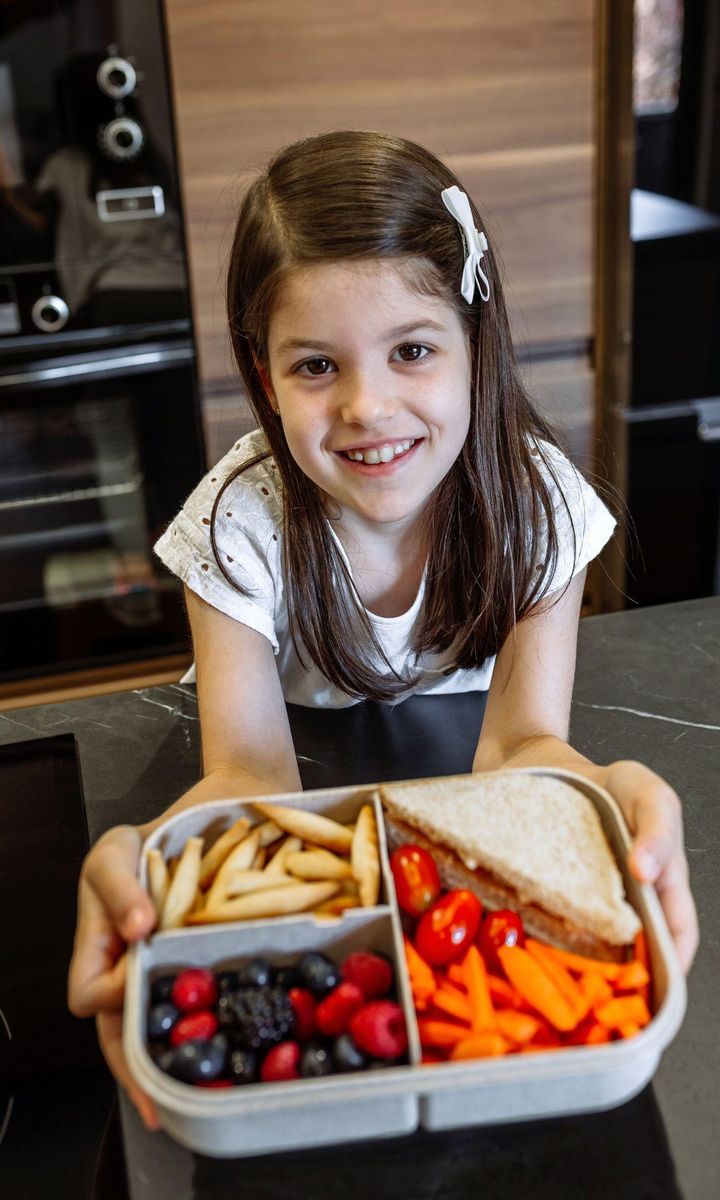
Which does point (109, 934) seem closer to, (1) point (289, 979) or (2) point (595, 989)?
(1) point (289, 979)

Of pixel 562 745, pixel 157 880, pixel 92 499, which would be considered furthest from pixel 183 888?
pixel 92 499

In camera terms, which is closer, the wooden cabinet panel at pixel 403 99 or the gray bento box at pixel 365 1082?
the gray bento box at pixel 365 1082

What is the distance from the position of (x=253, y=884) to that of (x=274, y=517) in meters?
0.58

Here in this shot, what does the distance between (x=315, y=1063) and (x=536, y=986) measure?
5.4 inches

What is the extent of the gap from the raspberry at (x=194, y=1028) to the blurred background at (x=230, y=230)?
1583mm

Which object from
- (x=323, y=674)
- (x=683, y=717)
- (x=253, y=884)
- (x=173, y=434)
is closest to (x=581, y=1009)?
(x=253, y=884)

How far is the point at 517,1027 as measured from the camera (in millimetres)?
670

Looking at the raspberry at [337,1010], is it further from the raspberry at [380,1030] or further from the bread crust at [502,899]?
the bread crust at [502,899]

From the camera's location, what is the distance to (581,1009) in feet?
2.22

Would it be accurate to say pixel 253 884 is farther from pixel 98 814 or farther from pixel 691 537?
pixel 691 537

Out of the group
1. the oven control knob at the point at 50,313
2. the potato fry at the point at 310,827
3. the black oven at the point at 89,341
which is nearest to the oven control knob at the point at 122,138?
the black oven at the point at 89,341

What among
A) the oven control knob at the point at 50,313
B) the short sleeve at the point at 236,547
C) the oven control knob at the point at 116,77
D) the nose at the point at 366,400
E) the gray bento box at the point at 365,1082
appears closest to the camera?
the gray bento box at the point at 365,1082

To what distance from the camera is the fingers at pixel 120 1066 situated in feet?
2.17

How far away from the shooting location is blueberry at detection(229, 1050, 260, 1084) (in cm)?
65
